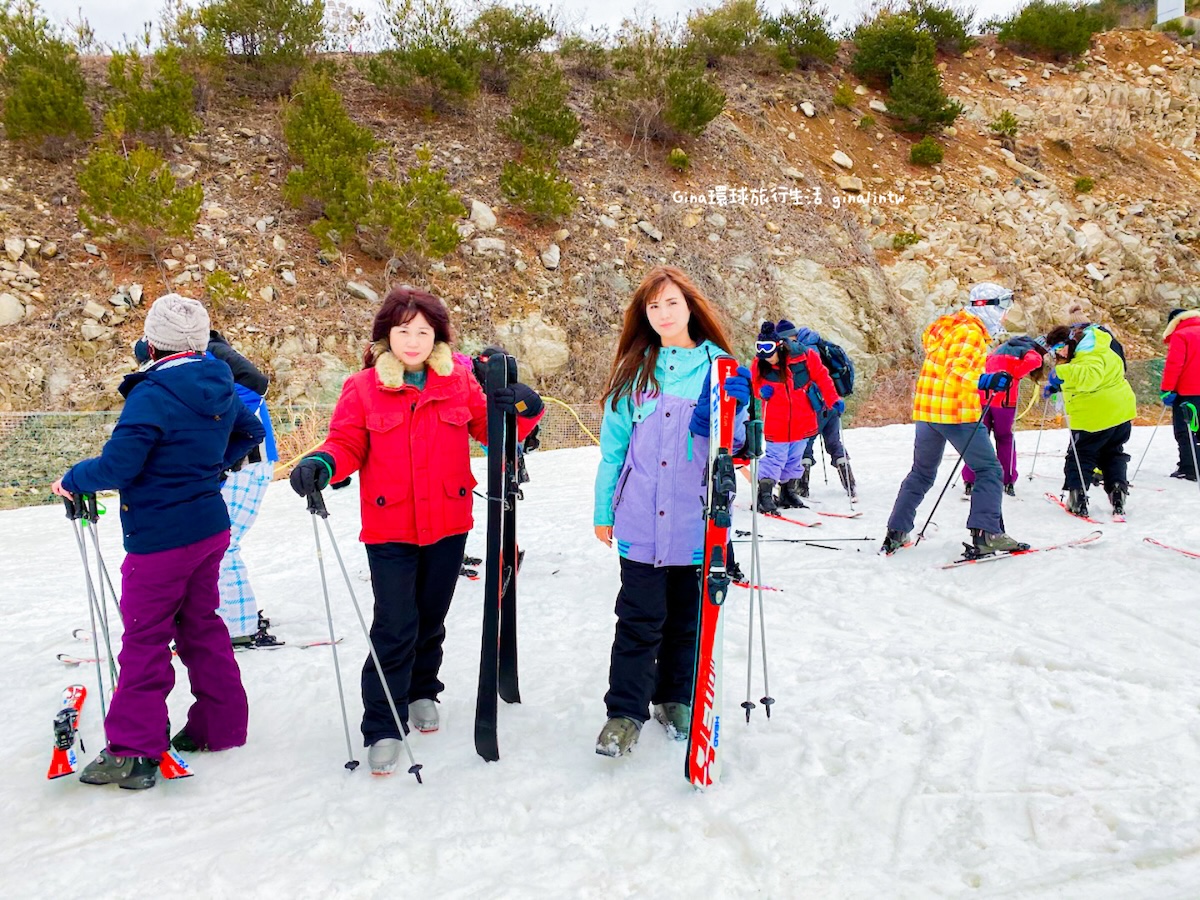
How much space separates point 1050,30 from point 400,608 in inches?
1103

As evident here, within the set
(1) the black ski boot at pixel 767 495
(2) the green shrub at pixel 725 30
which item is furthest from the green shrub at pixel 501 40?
(1) the black ski boot at pixel 767 495

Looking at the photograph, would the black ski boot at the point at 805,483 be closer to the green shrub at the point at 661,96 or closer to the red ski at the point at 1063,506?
the red ski at the point at 1063,506

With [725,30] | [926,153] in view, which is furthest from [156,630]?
[725,30]

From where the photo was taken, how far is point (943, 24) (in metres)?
23.1

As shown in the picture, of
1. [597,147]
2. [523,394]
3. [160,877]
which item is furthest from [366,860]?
[597,147]

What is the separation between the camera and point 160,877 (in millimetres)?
2311

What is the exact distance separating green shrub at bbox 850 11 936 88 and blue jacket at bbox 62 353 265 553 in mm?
23048

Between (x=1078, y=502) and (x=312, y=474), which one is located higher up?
(x=312, y=474)

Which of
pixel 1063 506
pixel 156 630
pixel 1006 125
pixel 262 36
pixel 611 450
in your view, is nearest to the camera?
pixel 156 630

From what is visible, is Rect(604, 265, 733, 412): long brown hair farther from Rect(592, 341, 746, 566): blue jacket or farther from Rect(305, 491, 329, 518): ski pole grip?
Rect(305, 491, 329, 518): ski pole grip

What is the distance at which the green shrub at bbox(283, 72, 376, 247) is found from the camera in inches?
557

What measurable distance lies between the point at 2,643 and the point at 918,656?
194 inches

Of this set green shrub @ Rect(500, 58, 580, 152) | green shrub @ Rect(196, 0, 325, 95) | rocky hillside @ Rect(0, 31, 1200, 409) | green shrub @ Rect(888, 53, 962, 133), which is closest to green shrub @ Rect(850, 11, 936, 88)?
green shrub @ Rect(888, 53, 962, 133)

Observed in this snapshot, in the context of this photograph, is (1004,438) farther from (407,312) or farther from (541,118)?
(541,118)
